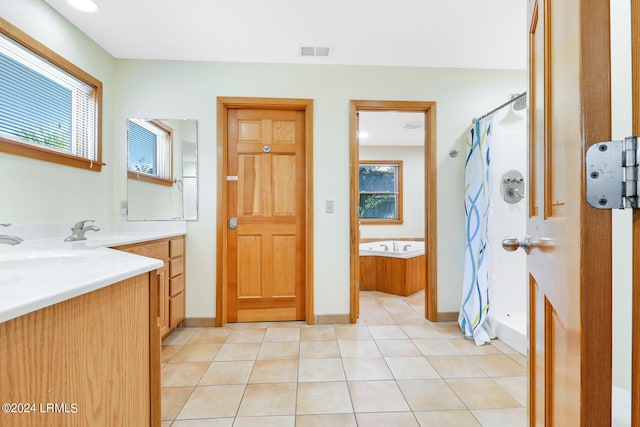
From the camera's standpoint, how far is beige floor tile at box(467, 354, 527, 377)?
6.11ft

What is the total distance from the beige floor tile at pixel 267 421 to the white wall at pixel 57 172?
1.72 meters

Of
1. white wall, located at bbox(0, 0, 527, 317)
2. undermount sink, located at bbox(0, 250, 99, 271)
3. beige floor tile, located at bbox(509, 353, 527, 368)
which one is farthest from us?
white wall, located at bbox(0, 0, 527, 317)

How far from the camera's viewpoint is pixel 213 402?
1574 mm

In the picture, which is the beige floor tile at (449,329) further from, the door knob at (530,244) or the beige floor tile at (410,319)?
the door knob at (530,244)

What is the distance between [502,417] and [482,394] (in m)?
0.19

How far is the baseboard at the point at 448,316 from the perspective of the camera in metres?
2.71

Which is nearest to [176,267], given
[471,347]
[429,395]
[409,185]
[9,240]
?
[9,240]

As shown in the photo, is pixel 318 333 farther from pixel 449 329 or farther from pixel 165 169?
pixel 165 169

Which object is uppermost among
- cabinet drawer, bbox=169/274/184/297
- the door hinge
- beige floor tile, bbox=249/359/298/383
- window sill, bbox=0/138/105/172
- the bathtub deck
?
window sill, bbox=0/138/105/172

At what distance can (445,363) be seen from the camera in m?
1.98

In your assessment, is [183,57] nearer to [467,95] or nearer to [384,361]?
[467,95]

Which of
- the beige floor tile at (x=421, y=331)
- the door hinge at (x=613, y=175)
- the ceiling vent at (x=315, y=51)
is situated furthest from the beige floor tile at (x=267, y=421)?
the ceiling vent at (x=315, y=51)

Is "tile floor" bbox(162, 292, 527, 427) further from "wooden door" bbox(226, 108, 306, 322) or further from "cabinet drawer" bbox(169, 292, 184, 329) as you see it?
"wooden door" bbox(226, 108, 306, 322)

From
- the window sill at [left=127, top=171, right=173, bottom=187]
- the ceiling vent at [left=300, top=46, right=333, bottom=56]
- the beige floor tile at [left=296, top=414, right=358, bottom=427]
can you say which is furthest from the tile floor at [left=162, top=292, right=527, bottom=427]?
the ceiling vent at [left=300, top=46, right=333, bottom=56]
